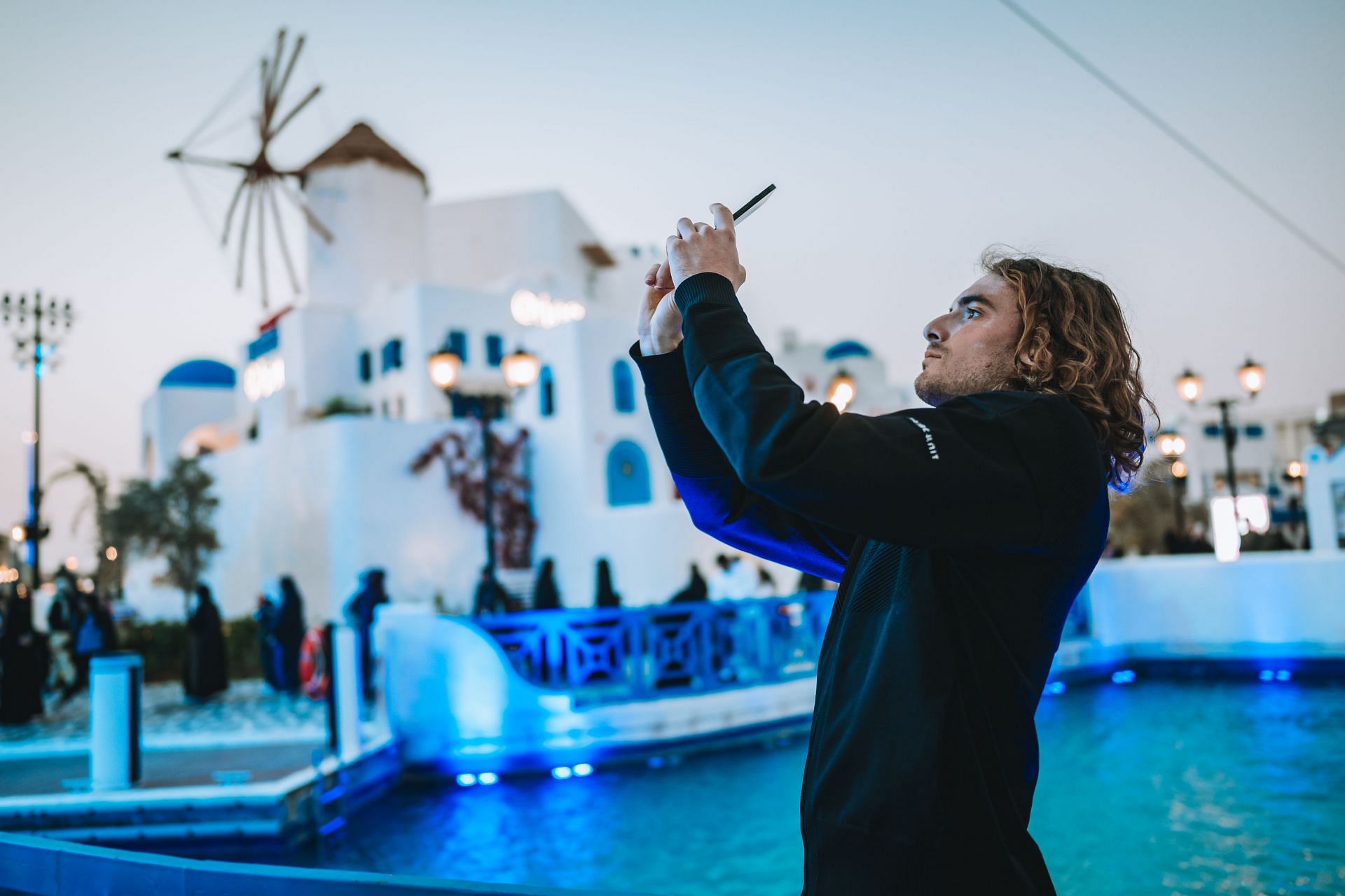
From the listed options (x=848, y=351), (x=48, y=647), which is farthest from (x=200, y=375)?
(x=848, y=351)

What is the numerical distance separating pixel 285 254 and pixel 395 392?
832 cm

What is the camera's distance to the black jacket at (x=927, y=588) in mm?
991

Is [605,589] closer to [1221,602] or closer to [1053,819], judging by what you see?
[1053,819]

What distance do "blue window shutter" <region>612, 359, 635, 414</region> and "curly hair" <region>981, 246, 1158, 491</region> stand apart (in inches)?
820

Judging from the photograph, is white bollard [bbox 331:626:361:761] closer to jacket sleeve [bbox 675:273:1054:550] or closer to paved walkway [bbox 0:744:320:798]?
paved walkway [bbox 0:744:320:798]

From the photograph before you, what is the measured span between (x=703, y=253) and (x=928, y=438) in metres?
0.37

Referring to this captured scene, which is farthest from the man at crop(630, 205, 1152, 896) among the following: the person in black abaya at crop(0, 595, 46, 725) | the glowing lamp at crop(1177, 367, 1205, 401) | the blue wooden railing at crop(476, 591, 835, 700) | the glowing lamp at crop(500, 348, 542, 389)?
the glowing lamp at crop(1177, 367, 1205, 401)

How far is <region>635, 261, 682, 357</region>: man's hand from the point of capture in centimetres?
131

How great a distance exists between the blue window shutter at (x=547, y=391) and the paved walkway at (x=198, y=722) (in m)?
10.2

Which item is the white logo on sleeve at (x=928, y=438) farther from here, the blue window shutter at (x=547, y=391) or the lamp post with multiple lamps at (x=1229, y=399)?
the blue window shutter at (x=547, y=391)

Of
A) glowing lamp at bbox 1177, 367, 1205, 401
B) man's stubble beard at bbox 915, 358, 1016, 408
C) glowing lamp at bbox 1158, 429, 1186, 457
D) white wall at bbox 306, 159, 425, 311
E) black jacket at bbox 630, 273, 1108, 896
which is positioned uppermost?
white wall at bbox 306, 159, 425, 311

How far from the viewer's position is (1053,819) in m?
6.14

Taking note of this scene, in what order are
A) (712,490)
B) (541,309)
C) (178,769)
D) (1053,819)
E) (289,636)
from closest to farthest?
(712,490) < (1053,819) < (178,769) < (289,636) < (541,309)

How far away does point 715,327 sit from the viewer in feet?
3.64
